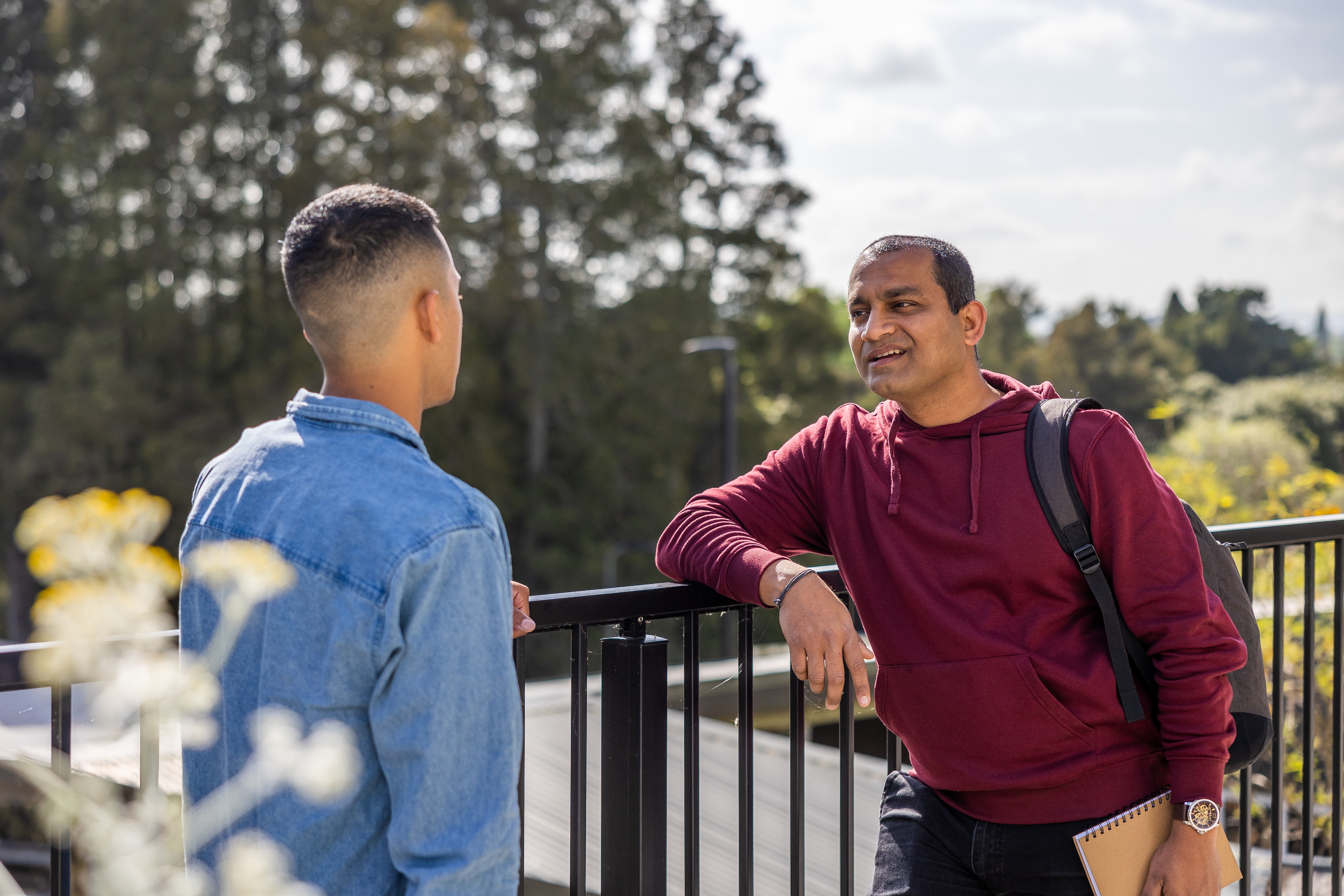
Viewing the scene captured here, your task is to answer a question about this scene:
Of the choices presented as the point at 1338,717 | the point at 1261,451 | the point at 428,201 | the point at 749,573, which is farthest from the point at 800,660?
the point at 428,201

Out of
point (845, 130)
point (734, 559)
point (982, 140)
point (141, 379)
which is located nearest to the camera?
point (734, 559)

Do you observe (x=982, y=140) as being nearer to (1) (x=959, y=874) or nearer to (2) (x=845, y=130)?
(2) (x=845, y=130)

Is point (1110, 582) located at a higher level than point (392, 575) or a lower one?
lower

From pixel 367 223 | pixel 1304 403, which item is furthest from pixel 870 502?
pixel 1304 403

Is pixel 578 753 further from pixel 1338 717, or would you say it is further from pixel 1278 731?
pixel 1338 717

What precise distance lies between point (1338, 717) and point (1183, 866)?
1.53 metres

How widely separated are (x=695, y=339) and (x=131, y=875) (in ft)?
90.7

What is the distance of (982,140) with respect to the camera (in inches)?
1629

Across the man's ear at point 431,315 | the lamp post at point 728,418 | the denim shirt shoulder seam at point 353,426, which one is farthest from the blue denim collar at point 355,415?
the lamp post at point 728,418

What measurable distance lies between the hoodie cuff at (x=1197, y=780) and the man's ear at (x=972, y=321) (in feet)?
2.68

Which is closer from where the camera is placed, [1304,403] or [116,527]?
[116,527]

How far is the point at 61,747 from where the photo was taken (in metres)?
1.56

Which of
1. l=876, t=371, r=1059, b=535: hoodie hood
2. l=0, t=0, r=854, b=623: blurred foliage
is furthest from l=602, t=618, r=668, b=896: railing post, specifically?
l=0, t=0, r=854, b=623: blurred foliage

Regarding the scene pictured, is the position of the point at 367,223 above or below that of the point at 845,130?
below
